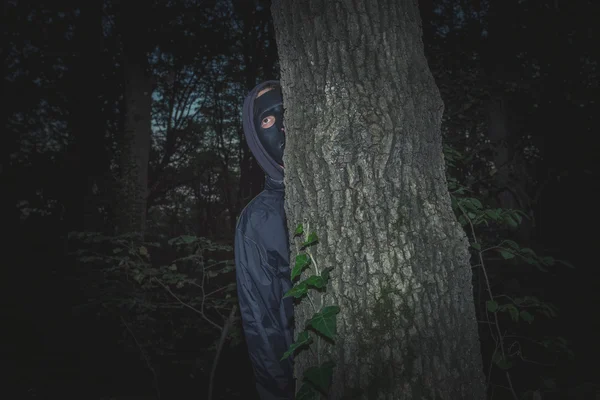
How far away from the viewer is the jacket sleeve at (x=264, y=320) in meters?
1.91

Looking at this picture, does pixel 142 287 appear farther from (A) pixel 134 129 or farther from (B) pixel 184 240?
(A) pixel 134 129

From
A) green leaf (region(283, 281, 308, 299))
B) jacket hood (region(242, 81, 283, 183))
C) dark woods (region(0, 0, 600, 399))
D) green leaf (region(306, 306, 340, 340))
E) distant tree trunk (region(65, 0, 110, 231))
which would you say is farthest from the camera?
distant tree trunk (region(65, 0, 110, 231))

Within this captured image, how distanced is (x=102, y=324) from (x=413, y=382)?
226 inches

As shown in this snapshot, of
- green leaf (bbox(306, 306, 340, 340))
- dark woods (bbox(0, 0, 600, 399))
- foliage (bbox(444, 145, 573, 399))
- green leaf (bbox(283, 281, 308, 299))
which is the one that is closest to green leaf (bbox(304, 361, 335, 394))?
green leaf (bbox(306, 306, 340, 340))

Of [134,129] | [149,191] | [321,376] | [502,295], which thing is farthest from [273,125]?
[149,191]

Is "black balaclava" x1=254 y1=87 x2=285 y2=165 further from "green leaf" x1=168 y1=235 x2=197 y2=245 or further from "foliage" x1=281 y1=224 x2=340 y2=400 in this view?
"green leaf" x1=168 y1=235 x2=197 y2=245

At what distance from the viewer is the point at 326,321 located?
1.26 m

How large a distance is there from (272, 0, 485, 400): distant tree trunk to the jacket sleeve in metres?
0.56

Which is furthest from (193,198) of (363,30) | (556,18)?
(363,30)

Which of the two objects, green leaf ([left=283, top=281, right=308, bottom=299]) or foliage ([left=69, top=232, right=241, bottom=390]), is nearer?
green leaf ([left=283, top=281, right=308, bottom=299])

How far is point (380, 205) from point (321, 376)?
68 cm

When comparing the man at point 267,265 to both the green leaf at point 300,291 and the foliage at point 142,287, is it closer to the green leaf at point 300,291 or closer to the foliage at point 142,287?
the green leaf at point 300,291

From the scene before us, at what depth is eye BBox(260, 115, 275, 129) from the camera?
2.24 m

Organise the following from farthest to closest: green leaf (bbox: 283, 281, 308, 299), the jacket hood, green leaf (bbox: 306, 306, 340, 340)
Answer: the jacket hood → green leaf (bbox: 283, 281, 308, 299) → green leaf (bbox: 306, 306, 340, 340)
